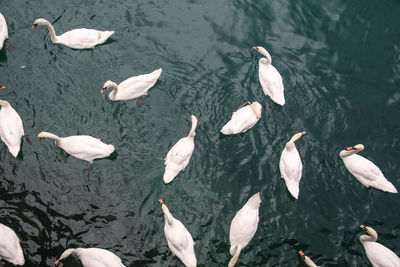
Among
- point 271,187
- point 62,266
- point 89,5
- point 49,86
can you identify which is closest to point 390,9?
point 271,187

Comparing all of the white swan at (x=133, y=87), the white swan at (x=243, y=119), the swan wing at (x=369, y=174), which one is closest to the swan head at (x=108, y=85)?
the white swan at (x=133, y=87)

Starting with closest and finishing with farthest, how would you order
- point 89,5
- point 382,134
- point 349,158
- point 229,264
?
point 229,264, point 349,158, point 382,134, point 89,5

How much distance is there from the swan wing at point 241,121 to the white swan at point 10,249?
4.43m

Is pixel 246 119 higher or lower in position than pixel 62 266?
higher

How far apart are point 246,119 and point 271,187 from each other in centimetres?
149

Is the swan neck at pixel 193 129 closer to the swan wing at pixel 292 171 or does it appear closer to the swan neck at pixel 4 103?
the swan wing at pixel 292 171

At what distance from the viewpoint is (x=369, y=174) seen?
8.77 m

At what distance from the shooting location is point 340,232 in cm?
842

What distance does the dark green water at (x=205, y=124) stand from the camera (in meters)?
8.23

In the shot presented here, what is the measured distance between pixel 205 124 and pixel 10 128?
3.94 meters

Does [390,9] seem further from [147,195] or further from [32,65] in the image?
[32,65]

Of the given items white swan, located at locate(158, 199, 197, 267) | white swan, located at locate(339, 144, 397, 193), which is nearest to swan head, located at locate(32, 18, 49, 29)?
white swan, located at locate(158, 199, 197, 267)

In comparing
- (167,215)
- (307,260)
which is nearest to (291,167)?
(307,260)

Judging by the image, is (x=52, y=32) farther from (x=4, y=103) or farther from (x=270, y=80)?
(x=270, y=80)
